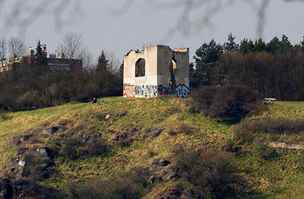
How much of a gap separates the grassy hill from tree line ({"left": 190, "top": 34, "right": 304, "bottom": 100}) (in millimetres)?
6612

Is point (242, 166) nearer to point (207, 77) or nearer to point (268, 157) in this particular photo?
point (268, 157)

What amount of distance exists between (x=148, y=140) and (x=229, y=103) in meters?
4.60

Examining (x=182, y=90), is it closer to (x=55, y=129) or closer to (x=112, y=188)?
(x=55, y=129)

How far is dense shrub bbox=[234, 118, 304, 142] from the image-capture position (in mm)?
32656

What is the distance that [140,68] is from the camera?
1735 inches

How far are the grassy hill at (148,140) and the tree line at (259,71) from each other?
21.7 feet

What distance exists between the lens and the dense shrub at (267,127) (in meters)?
32.7

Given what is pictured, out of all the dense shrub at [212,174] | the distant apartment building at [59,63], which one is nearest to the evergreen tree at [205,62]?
the distant apartment building at [59,63]

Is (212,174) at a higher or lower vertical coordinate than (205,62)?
lower

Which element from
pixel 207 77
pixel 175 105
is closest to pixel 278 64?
pixel 207 77

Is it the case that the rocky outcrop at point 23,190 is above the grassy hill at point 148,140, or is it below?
below

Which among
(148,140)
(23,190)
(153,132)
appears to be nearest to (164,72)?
(153,132)

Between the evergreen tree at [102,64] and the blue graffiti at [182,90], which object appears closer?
the blue graffiti at [182,90]

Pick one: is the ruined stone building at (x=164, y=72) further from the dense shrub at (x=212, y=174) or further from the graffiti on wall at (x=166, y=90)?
the dense shrub at (x=212, y=174)
